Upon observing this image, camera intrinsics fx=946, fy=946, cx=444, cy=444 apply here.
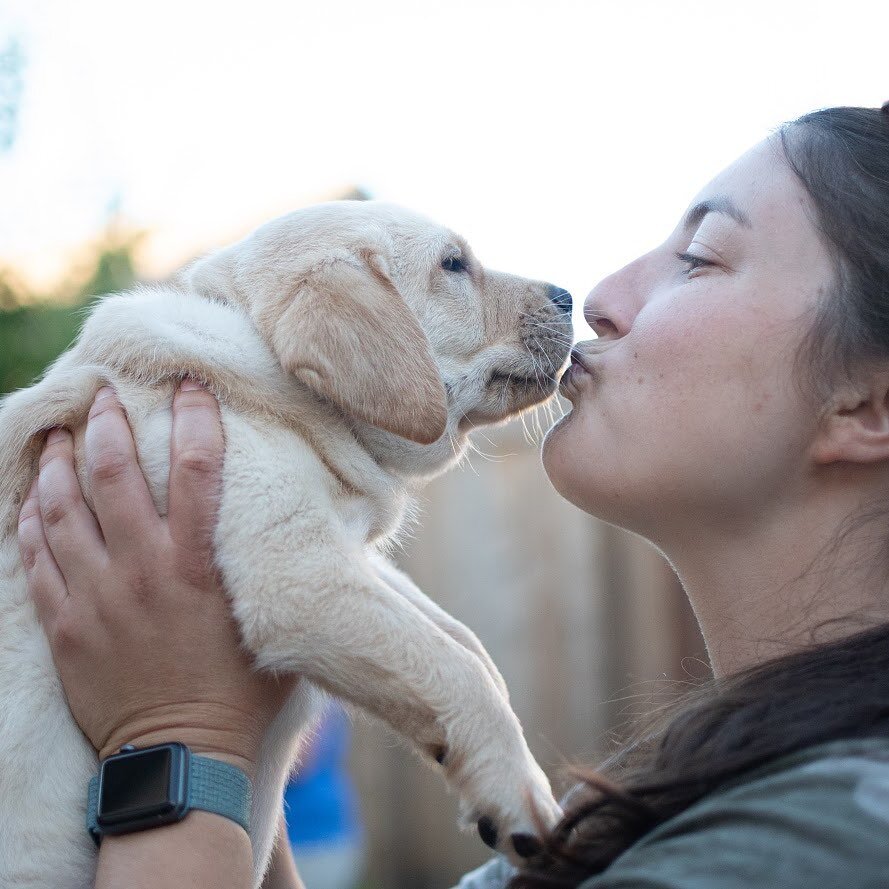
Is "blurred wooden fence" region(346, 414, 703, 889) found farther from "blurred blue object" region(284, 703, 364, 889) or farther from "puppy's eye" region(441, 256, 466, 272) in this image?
"puppy's eye" region(441, 256, 466, 272)

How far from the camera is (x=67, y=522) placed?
1.83m

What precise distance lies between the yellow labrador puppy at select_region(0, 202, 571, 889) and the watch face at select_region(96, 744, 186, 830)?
17 cm

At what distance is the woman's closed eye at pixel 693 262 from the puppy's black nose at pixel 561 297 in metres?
0.62

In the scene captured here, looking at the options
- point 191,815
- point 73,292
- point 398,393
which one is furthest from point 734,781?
point 73,292

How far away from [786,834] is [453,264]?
1.77 metres

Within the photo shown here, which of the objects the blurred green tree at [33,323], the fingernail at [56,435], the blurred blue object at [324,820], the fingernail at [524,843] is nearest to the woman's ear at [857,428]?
the fingernail at [524,843]

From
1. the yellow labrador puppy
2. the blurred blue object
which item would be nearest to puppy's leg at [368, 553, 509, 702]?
the yellow labrador puppy

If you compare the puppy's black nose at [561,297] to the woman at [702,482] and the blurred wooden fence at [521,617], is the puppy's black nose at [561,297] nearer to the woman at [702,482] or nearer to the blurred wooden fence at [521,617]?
the woman at [702,482]

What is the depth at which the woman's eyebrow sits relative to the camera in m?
1.80

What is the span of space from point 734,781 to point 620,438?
0.74 metres

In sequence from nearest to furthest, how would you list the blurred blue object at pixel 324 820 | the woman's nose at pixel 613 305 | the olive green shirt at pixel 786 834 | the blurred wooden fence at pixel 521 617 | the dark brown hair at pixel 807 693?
1. the olive green shirt at pixel 786 834
2. the dark brown hair at pixel 807 693
3. the woman's nose at pixel 613 305
4. the blurred blue object at pixel 324 820
5. the blurred wooden fence at pixel 521 617

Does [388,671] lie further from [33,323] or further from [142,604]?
[33,323]

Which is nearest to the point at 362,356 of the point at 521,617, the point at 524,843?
the point at 524,843

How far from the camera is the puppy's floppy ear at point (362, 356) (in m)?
1.96
